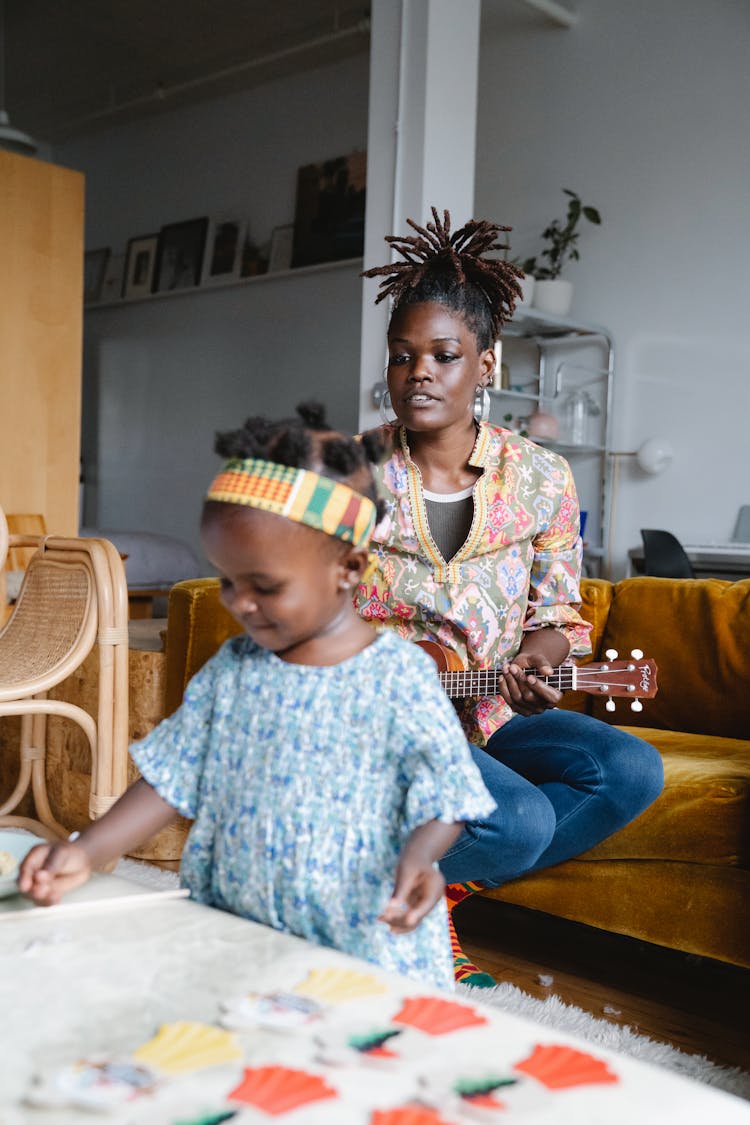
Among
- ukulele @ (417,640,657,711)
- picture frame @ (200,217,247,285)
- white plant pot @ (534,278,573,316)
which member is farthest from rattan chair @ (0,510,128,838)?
picture frame @ (200,217,247,285)

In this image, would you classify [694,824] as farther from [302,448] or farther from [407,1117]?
[407,1117]

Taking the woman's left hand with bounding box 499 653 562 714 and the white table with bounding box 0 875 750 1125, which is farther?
the woman's left hand with bounding box 499 653 562 714

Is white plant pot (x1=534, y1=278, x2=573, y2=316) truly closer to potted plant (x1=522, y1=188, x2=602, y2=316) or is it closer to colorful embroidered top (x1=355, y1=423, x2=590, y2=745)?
potted plant (x1=522, y1=188, x2=602, y2=316)

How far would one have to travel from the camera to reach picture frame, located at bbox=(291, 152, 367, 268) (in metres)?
6.29

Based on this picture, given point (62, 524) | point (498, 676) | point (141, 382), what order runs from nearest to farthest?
point (498, 676), point (62, 524), point (141, 382)

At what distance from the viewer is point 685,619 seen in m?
→ 2.35

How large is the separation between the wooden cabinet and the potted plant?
6.88 feet

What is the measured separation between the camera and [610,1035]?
1.64 metres

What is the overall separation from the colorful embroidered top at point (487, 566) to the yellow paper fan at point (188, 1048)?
994 millimetres

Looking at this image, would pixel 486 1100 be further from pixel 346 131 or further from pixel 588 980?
pixel 346 131

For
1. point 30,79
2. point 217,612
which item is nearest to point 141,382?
point 30,79

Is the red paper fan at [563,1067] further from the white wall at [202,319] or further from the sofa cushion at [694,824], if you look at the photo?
the white wall at [202,319]

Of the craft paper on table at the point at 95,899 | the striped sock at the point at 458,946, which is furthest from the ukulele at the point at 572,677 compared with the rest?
the craft paper on table at the point at 95,899

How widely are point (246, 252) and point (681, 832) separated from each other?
584 centimetres
